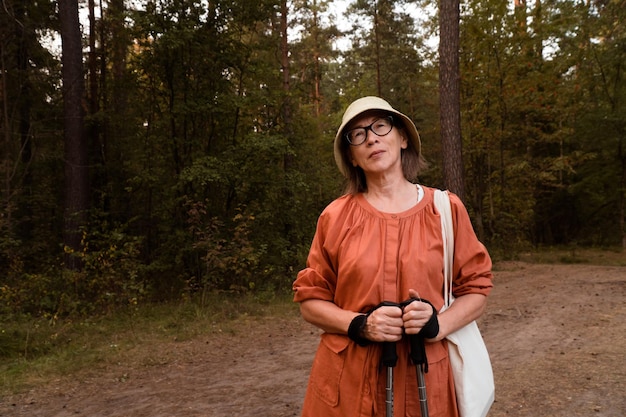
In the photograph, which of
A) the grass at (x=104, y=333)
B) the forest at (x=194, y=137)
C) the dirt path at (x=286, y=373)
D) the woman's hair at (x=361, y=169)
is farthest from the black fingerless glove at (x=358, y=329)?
the forest at (x=194, y=137)

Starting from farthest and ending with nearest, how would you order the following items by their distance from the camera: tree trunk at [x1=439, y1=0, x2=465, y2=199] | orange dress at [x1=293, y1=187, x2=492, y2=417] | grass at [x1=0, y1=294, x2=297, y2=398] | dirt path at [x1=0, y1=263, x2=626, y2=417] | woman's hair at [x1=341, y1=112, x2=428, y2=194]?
tree trunk at [x1=439, y1=0, x2=465, y2=199]
grass at [x1=0, y1=294, x2=297, y2=398]
dirt path at [x1=0, y1=263, x2=626, y2=417]
woman's hair at [x1=341, y1=112, x2=428, y2=194]
orange dress at [x1=293, y1=187, x2=492, y2=417]

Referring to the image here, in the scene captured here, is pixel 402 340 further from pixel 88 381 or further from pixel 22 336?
pixel 22 336

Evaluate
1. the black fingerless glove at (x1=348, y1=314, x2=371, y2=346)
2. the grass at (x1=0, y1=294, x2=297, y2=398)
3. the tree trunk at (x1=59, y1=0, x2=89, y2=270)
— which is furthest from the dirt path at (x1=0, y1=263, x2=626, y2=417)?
the tree trunk at (x1=59, y1=0, x2=89, y2=270)

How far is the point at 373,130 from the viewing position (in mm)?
1843

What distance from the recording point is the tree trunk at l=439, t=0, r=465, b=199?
29.3 ft

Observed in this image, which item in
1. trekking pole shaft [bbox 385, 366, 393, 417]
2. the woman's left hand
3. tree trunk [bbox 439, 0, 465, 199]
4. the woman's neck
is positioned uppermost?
tree trunk [bbox 439, 0, 465, 199]

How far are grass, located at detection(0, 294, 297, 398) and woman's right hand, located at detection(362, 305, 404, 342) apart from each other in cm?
514

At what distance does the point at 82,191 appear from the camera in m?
9.87

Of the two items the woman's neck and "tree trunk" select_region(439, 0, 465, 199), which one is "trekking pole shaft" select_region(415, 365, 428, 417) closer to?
the woman's neck

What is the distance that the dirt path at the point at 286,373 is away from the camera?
14.5ft

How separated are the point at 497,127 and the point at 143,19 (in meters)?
11.6

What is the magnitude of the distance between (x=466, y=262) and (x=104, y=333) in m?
6.75

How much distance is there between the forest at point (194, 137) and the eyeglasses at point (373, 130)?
7.17 meters

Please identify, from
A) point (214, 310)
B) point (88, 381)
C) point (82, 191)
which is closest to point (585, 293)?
point (214, 310)
